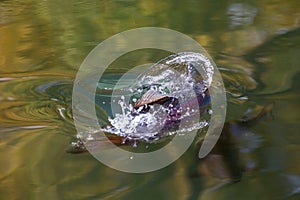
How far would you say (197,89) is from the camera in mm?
1489

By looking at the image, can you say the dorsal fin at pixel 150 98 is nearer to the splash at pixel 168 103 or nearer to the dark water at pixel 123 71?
the splash at pixel 168 103

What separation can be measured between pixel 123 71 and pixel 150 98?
0.26 m

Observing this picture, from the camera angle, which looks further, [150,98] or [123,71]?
[123,71]

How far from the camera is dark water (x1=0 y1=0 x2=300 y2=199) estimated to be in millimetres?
1132

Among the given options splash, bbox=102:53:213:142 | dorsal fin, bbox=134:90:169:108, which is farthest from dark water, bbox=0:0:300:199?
dorsal fin, bbox=134:90:169:108

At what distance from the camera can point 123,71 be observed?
166 centimetres

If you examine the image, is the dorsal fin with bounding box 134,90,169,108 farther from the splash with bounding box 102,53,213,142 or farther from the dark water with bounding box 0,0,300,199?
the dark water with bounding box 0,0,300,199

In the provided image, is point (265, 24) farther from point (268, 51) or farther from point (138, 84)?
point (138, 84)

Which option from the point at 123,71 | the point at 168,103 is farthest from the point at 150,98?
the point at 123,71

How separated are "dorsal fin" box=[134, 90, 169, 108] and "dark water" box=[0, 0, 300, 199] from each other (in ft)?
0.61

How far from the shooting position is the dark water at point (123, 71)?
1.13 meters

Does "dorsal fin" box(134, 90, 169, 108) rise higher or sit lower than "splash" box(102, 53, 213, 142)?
higher

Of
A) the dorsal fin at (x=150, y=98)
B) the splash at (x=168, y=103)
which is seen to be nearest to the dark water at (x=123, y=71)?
the splash at (x=168, y=103)

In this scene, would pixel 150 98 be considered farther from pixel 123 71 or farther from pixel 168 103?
pixel 123 71
